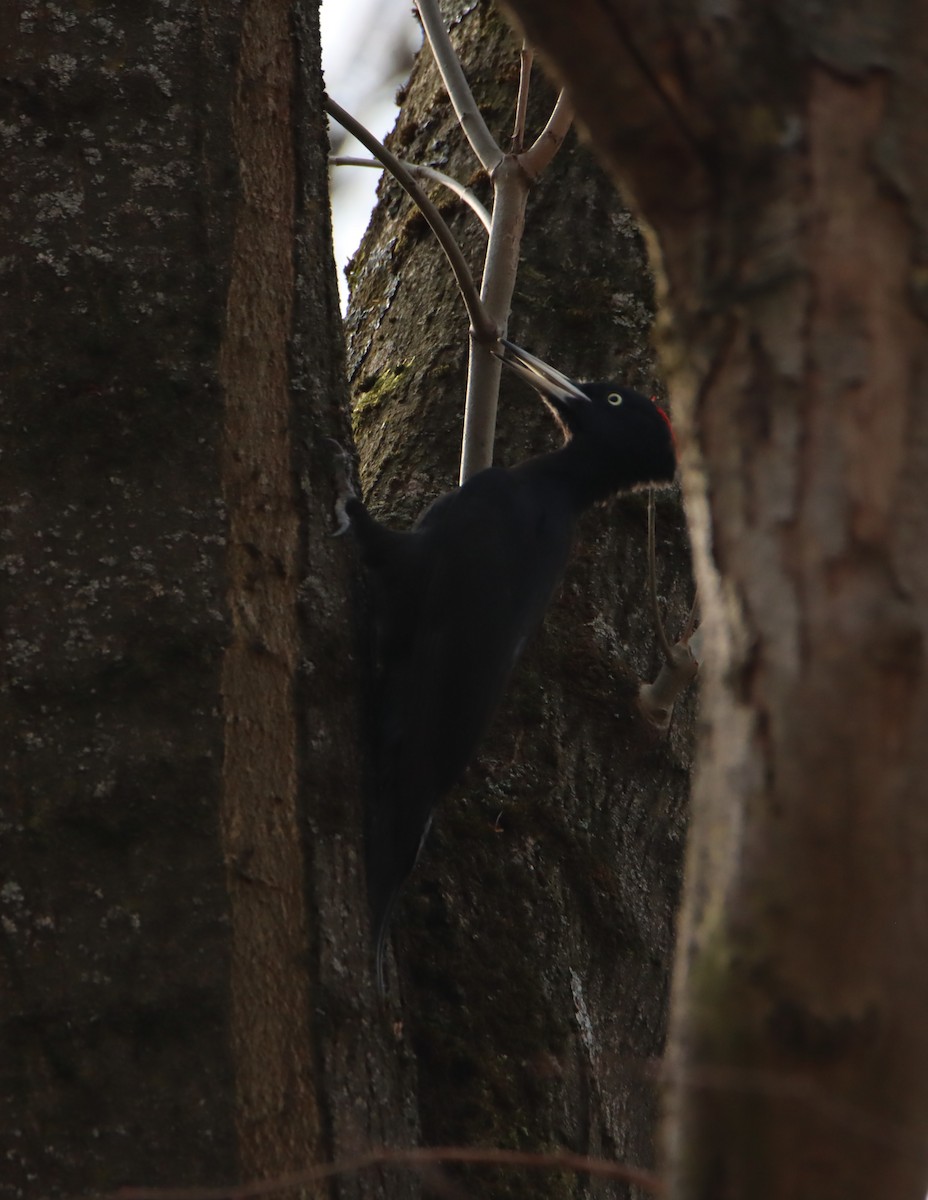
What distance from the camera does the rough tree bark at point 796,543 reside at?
872mm

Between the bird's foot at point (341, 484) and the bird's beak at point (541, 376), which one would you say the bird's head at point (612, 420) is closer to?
the bird's beak at point (541, 376)

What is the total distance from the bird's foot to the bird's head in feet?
2.33

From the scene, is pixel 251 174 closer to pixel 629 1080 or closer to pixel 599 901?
pixel 599 901

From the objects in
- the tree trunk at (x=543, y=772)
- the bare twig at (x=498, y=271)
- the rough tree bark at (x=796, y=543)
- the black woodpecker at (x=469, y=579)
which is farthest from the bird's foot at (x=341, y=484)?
the rough tree bark at (x=796, y=543)

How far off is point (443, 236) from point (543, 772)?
989 millimetres

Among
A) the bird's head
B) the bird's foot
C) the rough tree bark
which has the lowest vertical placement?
the rough tree bark

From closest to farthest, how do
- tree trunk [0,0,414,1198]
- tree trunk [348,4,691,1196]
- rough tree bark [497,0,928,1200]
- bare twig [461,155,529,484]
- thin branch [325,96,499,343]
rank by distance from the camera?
rough tree bark [497,0,928,1200] → tree trunk [0,0,414,1198] → tree trunk [348,4,691,1196] → thin branch [325,96,499,343] → bare twig [461,155,529,484]

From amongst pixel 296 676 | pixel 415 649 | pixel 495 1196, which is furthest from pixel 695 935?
pixel 415 649

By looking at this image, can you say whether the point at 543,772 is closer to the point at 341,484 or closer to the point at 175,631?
the point at 341,484

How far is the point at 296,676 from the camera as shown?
2.00 meters

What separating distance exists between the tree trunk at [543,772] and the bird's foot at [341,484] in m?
0.57

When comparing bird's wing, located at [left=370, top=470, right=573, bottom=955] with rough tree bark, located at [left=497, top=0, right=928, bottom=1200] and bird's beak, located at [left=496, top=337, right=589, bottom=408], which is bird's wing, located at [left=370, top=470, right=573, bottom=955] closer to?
bird's beak, located at [left=496, top=337, right=589, bottom=408]

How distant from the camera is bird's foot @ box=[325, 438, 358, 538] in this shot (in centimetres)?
219

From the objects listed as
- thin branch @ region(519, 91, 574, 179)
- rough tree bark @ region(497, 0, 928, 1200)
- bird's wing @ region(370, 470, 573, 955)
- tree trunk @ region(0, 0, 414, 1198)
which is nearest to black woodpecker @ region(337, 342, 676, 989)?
bird's wing @ region(370, 470, 573, 955)
